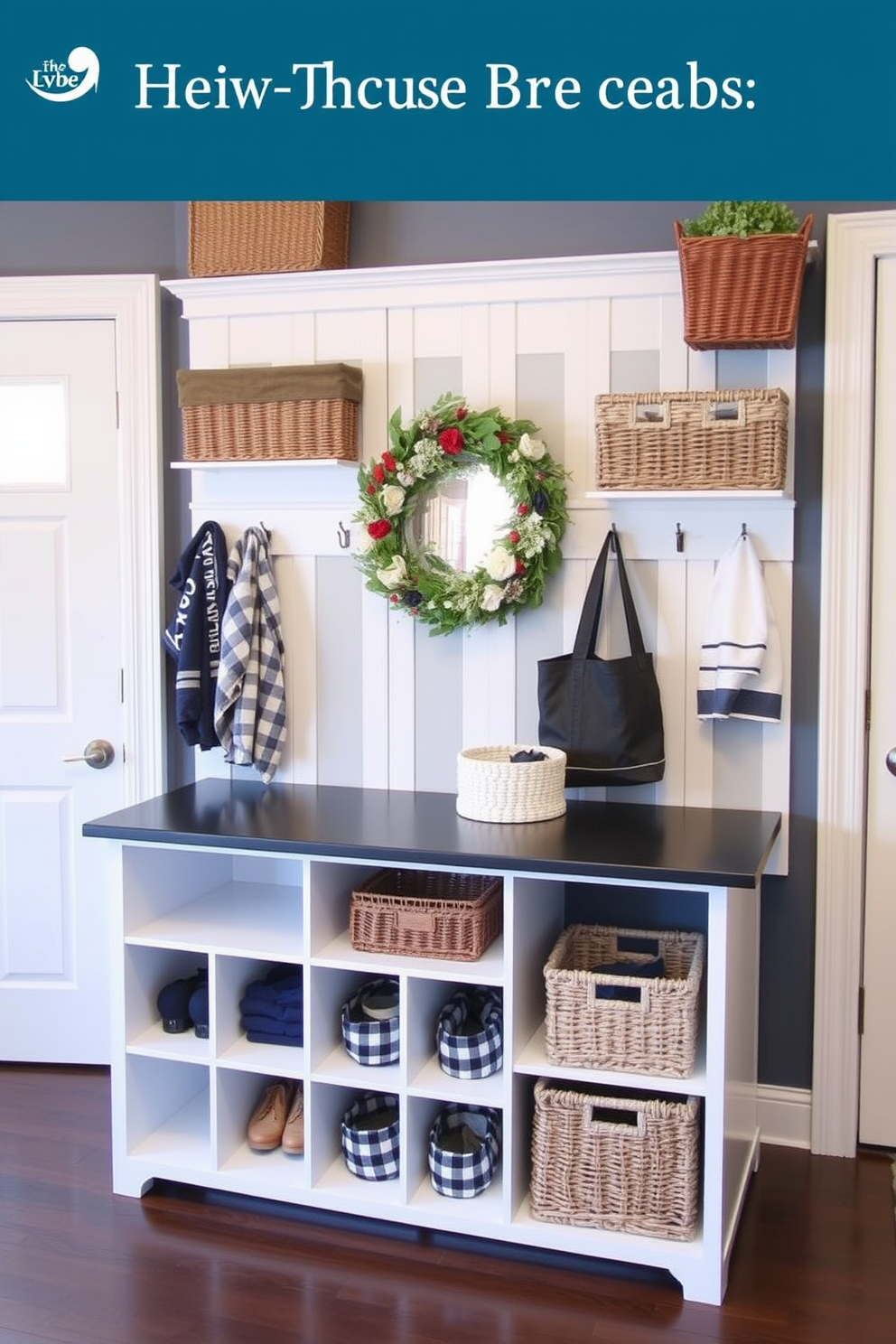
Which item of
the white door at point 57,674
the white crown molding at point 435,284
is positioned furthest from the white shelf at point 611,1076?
the white crown molding at point 435,284

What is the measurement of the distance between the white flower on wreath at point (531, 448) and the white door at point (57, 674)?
1.12m

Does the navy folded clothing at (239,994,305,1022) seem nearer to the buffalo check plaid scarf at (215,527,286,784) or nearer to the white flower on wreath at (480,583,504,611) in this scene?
the buffalo check plaid scarf at (215,527,286,784)

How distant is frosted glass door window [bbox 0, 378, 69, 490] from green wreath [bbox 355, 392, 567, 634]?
0.87 meters

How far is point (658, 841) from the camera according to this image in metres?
2.62

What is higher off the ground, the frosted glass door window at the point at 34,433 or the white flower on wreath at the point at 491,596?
the frosted glass door window at the point at 34,433

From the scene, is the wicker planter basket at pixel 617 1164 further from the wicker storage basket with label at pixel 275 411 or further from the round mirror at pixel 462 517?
the wicker storage basket with label at pixel 275 411

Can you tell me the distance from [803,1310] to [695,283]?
2.01 meters

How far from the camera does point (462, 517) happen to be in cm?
308

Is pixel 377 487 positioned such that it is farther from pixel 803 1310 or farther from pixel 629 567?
pixel 803 1310

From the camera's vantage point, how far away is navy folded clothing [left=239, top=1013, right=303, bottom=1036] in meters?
2.80

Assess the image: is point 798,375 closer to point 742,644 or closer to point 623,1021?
point 742,644
